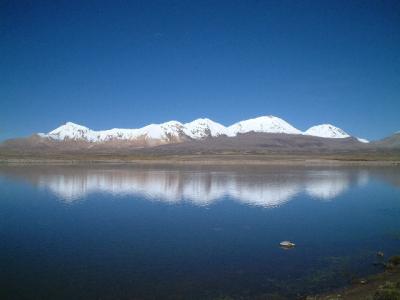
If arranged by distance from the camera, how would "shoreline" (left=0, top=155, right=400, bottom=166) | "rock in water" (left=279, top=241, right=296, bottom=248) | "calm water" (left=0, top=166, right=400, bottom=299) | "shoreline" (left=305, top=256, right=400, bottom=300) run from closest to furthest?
"shoreline" (left=305, top=256, right=400, bottom=300) → "calm water" (left=0, top=166, right=400, bottom=299) → "rock in water" (left=279, top=241, right=296, bottom=248) → "shoreline" (left=0, top=155, right=400, bottom=166)

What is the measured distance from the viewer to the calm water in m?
17.4

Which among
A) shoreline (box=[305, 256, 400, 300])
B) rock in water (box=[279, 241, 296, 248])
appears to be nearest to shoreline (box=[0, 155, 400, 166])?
rock in water (box=[279, 241, 296, 248])

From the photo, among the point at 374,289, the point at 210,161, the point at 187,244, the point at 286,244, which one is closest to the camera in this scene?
the point at 374,289

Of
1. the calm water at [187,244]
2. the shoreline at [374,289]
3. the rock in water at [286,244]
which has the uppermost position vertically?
the shoreline at [374,289]

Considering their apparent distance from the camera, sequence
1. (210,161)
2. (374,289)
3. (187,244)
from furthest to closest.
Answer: (210,161), (187,244), (374,289)

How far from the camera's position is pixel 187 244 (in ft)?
80.2

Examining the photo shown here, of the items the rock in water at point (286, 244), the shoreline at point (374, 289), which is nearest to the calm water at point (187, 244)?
the rock in water at point (286, 244)

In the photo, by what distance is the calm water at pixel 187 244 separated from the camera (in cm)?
1738

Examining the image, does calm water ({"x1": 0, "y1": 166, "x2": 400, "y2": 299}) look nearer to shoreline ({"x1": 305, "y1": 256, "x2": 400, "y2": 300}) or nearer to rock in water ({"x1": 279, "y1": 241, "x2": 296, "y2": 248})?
rock in water ({"x1": 279, "y1": 241, "x2": 296, "y2": 248})

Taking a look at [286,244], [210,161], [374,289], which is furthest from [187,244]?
[210,161]

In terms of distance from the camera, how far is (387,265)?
19.6m

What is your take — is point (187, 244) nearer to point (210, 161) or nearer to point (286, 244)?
point (286, 244)

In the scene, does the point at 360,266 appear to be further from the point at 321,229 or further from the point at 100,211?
the point at 100,211

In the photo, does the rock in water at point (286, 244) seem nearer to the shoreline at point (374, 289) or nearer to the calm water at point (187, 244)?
the calm water at point (187, 244)
